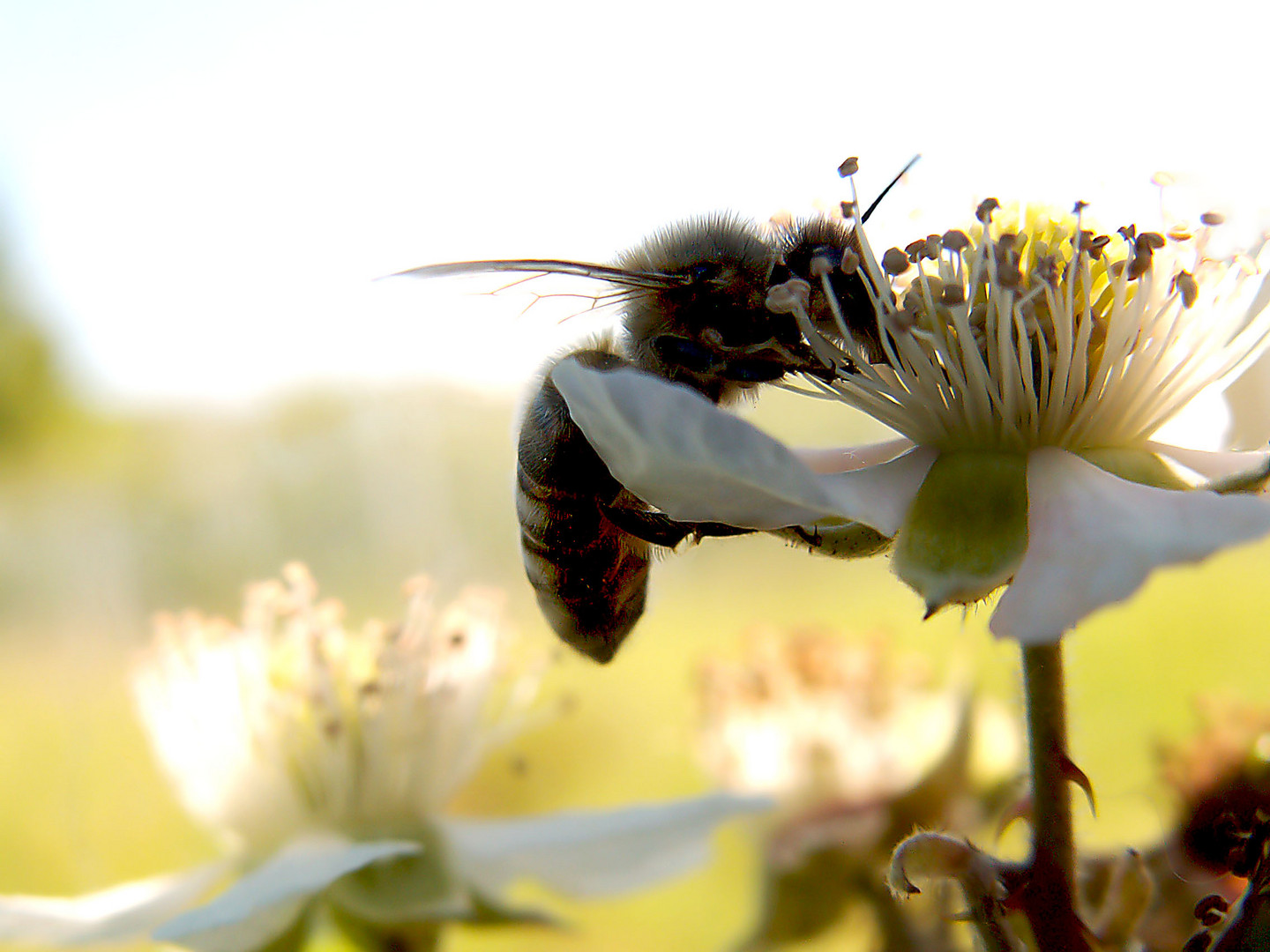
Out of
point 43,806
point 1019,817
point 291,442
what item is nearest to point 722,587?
point 291,442

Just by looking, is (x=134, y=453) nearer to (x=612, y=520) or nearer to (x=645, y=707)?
(x=645, y=707)

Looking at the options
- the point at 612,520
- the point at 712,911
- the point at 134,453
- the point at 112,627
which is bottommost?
the point at 712,911

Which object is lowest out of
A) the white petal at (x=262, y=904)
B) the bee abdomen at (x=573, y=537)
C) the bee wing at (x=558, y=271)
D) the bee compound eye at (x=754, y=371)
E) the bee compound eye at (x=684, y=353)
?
the white petal at (x=262, y=904)

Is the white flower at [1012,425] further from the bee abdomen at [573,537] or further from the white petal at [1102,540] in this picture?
the bee abdomen at [573,537]

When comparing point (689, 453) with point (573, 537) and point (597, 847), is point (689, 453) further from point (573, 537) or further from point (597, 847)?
point (597, 847)

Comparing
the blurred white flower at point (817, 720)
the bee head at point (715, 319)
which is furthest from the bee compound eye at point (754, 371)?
the blurred white flower at point (817, 720)

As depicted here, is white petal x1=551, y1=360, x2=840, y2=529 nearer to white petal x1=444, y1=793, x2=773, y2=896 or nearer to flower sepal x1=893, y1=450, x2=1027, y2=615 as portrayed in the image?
flower sepal x1=893, y1=450, x2=1027, y2=615

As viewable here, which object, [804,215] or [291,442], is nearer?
[804,215]
